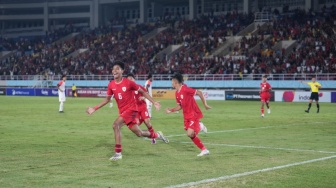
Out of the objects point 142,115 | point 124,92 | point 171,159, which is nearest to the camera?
point 171,159

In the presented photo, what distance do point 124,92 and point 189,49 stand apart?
167 feet

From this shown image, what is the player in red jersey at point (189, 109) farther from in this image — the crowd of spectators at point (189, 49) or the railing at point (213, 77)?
the crowd of spectators at point (189, 49)

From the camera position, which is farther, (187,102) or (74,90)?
(74,90)

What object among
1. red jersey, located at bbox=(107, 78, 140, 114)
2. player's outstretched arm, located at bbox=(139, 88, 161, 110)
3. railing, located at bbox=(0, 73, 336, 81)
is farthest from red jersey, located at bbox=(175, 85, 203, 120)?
railing, located at bbox=(0, 73, 336, 81)

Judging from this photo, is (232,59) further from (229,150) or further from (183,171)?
(183,171)

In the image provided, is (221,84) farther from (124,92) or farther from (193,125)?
(124,92)

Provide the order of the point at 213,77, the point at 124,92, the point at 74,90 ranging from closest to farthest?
the point at 124,92, the point at 213,77, the point at 74,90

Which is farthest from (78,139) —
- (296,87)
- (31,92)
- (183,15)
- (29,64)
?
(183,15)

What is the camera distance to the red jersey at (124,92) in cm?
1280

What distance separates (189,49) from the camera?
6331cm

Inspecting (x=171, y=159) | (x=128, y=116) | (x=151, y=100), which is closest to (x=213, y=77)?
(x=151, y=100)

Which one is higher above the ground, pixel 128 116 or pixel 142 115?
pixel 128 116

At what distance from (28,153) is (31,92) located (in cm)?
5491

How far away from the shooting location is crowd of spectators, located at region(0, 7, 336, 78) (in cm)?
5081
